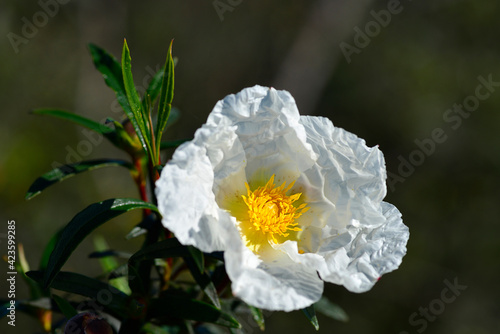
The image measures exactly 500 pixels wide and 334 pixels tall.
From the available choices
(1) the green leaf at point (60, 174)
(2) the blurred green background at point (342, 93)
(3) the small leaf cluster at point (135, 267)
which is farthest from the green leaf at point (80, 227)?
(2) the blurred green background at point (342, 93)

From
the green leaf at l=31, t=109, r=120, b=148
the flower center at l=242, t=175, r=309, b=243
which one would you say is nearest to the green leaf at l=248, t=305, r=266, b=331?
the flower center at l=242, t=175, r=309, b=243

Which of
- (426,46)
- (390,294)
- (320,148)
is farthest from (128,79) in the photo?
(426,46)

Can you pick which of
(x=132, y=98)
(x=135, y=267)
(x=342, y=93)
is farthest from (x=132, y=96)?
(x=342, y=93)

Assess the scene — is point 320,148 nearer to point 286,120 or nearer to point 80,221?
point 286,120

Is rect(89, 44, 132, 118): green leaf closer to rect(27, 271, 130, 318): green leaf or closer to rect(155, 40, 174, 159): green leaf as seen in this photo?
rect(155, 40, 174, 159): green leaf

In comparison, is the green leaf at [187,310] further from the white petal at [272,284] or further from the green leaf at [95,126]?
the green leaf at [95,126]

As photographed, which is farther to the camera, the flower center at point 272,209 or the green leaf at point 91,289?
the flower center at point 272,209
